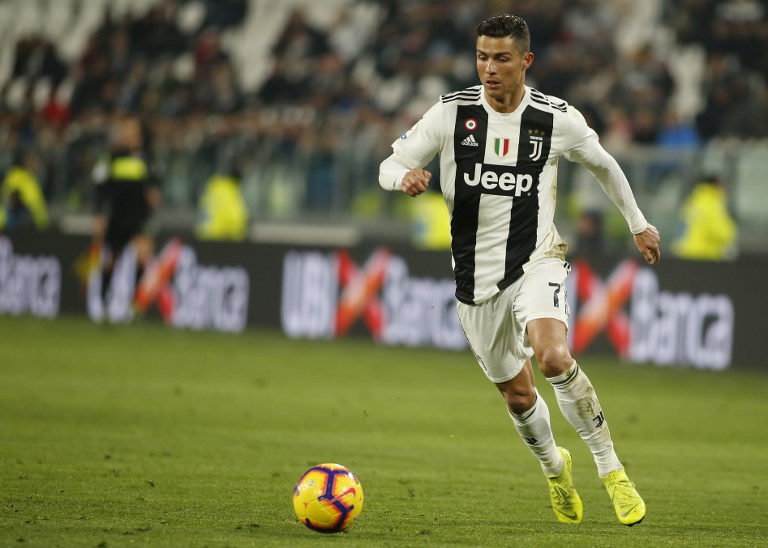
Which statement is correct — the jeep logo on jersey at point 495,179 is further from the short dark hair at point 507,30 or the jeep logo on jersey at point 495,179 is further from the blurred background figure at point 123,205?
the blurred background figure at point 123,205

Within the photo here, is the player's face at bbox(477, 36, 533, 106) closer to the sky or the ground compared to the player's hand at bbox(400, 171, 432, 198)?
closer to the sky

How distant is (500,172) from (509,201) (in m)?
0.15

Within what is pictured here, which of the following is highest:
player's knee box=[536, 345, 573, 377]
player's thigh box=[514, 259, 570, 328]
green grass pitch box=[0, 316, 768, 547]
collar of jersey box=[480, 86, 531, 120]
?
collar of jersey box=[480, 86, 531, 120]

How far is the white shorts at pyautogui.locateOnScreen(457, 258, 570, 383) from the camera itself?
6730 millimetres

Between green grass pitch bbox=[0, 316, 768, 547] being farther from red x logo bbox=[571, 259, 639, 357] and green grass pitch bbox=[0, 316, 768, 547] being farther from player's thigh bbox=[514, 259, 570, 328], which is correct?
player's thigh bbox=[514, 259, 570, 328]

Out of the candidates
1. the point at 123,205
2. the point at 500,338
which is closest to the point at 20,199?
the point at 123,205

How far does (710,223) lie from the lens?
16.7m

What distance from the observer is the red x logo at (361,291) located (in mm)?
17844

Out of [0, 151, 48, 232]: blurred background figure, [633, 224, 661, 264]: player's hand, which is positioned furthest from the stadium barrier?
[633, 224, 661, 264]: player's hand

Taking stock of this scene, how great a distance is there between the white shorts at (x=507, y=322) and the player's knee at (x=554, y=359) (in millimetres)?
293

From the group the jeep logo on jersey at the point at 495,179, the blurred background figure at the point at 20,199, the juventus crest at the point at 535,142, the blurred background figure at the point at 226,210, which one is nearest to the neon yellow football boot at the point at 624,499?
the jeep logo on jersey at the point at 495,179

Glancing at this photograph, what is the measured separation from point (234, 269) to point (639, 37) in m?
7.22

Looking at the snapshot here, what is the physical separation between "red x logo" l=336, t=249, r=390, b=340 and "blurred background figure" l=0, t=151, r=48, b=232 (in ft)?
20.7

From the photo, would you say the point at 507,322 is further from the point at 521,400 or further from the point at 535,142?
the point at 535,142
